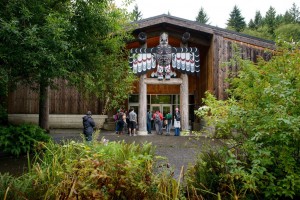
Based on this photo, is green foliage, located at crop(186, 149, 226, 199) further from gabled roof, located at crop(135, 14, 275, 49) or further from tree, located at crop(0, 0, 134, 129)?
gabled roof, located at crop(135, 14, 275, 49)

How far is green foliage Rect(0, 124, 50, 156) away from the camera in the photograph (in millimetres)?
7689

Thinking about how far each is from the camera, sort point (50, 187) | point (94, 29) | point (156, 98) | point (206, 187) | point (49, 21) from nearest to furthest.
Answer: point (50, 187) → point (206, 187) → point (49, 21) → point (94, 29) → point (156, 98)

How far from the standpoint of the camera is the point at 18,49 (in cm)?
610

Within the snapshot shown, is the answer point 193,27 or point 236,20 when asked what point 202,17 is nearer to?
point 236,20

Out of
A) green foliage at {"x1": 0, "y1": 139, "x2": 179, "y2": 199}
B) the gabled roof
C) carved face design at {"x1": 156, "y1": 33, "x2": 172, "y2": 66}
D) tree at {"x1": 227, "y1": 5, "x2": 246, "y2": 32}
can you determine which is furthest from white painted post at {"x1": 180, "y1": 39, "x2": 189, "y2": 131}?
tree at {"x1": 227, "y1": 5, "x2": 246, "y2": 32}

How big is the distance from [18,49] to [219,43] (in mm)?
11065

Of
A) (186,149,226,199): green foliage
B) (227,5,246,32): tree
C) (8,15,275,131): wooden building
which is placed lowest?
(186,149,226,199): green foliage

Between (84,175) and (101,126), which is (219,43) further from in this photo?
(84,175)

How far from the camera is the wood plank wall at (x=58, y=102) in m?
17.5

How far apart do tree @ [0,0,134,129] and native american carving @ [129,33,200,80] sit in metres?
4.28

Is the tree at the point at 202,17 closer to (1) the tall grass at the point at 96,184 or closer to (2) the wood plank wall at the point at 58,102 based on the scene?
(2) the wood plank wall at the point at 58,102

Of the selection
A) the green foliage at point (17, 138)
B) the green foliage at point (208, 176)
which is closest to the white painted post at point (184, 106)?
the green foliage at point (17, 138)

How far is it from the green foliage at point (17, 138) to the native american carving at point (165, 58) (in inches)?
303

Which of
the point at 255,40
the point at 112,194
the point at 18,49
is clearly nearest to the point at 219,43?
the point at 255,40
